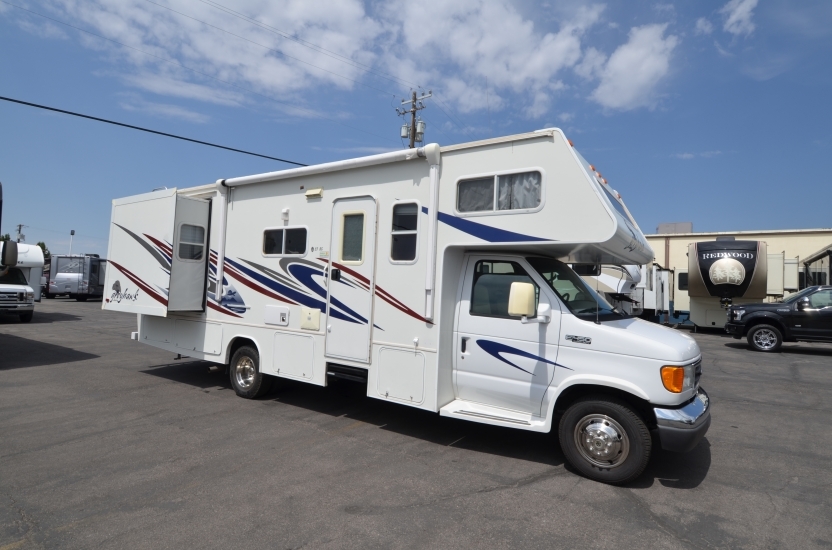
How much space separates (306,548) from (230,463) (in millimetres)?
1804

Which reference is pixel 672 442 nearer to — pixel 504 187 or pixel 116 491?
pixel 504 187

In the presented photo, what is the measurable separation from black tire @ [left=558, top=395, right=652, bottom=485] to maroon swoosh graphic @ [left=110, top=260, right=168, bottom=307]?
5.90 m

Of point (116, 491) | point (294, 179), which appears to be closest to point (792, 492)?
point (116, 491)

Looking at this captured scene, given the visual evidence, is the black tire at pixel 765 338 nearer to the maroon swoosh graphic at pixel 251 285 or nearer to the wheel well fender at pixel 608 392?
the wheel well fender at pixel 608 392

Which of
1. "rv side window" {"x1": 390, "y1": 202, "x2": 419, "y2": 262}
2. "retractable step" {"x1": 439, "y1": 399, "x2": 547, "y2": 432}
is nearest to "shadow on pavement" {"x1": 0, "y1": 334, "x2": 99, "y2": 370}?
"rv side window" {"x1": 390, "y1": 202, "x2": 419, "y2": 262}

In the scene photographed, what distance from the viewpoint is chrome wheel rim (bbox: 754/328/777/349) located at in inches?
530

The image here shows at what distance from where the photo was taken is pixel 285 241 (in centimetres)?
686

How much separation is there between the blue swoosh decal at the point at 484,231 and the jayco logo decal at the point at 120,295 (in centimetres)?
555

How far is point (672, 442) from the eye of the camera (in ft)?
14.3

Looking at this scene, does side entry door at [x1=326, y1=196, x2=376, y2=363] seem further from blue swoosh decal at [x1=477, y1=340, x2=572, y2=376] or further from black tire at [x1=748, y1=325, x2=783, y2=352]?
black tire at [x1=748, y1=325, x2=783, y2=352]

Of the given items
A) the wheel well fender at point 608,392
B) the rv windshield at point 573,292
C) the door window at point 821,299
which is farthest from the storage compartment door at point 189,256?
the door window at point 821,299

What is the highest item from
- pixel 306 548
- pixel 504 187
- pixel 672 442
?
pixel 504 187

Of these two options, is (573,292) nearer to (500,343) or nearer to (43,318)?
(500,343)

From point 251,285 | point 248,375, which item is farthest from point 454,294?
point 248,375
